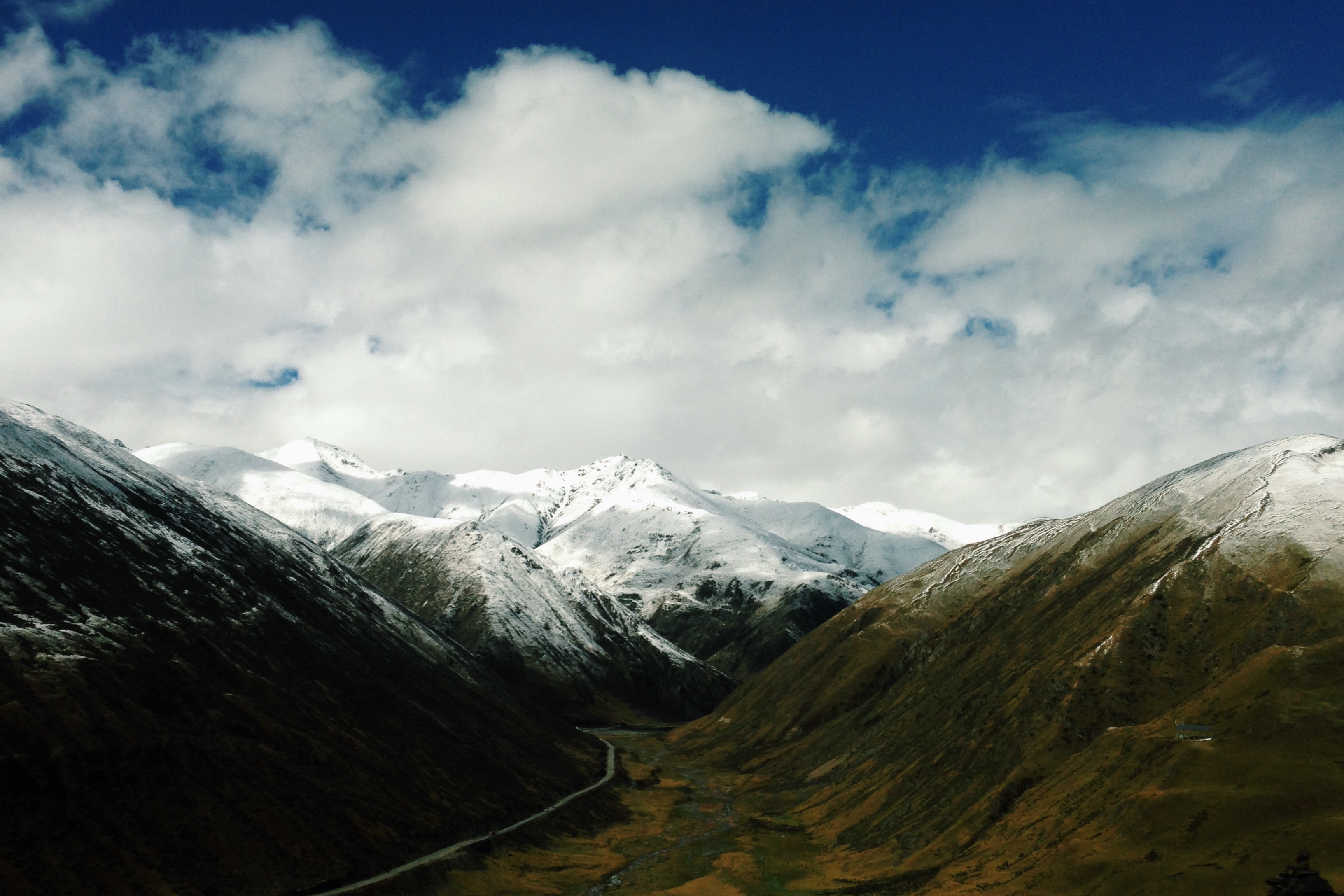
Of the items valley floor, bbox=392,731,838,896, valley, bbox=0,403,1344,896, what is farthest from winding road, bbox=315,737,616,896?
valley floor, bbox=392,731,838,896

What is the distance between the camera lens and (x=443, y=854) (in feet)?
265

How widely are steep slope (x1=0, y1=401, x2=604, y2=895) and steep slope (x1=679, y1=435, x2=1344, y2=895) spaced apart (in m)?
45.4

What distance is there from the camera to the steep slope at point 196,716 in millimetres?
62719

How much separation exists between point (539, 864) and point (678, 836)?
68.0 ft

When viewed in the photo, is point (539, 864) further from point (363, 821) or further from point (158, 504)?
point (158, 504)

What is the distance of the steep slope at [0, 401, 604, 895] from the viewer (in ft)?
206

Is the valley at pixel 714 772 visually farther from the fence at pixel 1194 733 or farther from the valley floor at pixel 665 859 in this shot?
the valley floor at pixel 665 859

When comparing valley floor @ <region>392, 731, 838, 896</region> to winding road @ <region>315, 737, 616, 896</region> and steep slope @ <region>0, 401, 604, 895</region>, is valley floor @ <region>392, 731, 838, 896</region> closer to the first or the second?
winding road @ <region>315, 737, 616, 896</region>

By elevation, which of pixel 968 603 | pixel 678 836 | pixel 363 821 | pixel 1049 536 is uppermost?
pixel 1049 536

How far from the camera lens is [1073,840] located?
56094 millimetres

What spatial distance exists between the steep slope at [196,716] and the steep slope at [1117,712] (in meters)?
45.4

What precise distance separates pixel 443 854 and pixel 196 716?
27.7 meters

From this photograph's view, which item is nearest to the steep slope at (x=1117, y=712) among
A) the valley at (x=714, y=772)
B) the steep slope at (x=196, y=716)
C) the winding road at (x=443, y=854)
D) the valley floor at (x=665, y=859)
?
the valley at (x=714, y=772)

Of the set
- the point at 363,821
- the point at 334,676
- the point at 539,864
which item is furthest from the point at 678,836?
the point at 334,676
